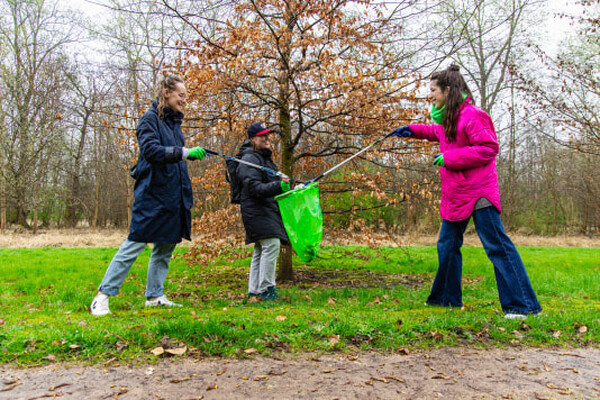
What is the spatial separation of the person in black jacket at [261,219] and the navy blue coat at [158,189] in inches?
28.9

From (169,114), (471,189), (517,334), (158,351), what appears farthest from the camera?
(169,114)

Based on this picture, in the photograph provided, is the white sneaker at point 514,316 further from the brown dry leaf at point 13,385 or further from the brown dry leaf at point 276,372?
the brown dry leaf at point 13,385

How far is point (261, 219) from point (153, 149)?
1434mm

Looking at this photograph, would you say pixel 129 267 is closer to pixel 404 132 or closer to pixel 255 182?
pixel 255 182

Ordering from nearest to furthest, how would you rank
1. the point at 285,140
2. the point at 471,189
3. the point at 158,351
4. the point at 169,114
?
1. the point at 158,351
2. the point at 471,189
3. the point at 169,114
4. the point at 285,140

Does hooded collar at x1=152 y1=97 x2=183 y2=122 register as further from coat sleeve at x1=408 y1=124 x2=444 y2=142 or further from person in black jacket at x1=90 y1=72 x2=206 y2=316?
coat sleeve at x1=408 y1=124 x2=444 y2=142

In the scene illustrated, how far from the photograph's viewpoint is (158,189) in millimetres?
3887

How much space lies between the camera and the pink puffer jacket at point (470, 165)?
11.6ft

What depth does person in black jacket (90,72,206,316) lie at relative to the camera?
12.3 feet

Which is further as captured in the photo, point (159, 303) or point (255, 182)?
point (255, 182)

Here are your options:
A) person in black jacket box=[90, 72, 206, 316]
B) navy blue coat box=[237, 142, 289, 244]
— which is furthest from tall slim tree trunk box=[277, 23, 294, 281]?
person in black jacket box=[90, 72, 206, 316]

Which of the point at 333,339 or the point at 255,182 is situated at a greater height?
the point at 255,182

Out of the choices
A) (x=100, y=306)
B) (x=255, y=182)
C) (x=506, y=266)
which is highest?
(x=255, y=182)

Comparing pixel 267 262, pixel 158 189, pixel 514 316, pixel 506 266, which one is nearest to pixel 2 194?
pixel 158 189
